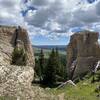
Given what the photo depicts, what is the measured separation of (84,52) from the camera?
8944 centimetres

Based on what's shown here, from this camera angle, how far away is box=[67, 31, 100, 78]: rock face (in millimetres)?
85294

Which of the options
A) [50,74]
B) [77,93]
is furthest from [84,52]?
[77,93]

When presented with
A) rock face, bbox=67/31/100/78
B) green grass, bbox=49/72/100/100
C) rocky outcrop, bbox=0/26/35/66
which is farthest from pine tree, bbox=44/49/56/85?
green grass, bbox=49/72/100/100

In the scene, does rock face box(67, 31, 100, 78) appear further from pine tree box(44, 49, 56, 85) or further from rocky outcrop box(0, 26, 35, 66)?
rocky outcrop box(0, 26, 35, 66)

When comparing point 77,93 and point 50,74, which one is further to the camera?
point 50,74

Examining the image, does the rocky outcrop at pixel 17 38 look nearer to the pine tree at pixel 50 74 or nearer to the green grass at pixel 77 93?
the pine tree at pixel 50 74

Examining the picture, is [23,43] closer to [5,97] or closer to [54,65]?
[54,65]

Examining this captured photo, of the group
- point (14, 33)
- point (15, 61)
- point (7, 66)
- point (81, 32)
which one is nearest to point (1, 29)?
point (14, 33)

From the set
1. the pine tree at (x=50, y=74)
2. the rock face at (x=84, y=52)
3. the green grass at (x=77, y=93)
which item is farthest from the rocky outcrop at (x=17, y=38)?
the green grass at (x=77, y=93)

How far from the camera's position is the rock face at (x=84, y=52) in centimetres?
8529

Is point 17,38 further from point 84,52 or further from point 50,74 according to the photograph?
point 84,52

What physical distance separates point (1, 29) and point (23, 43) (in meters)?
9.62

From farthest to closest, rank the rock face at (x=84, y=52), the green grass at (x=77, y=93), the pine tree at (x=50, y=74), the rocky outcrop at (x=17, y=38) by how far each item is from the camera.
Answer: the rocky outcrop at (x=17, y=38) → the pine tree at (x=50, y=74) → the rock face at (x=84, y=52) → the green grass at (x=77, y=93)

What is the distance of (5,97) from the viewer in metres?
20.0
